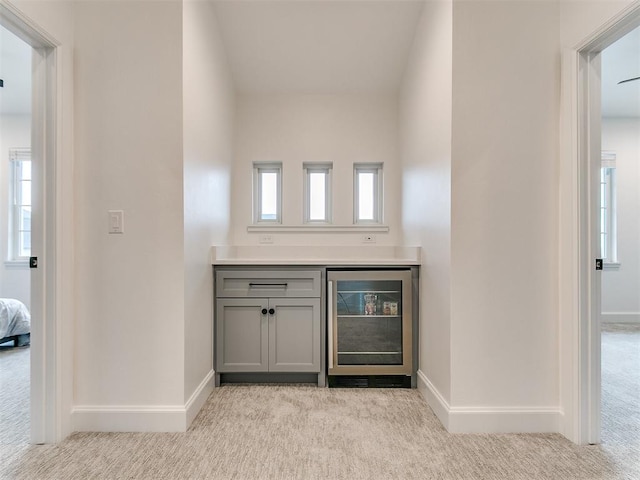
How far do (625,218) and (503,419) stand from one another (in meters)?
4.34

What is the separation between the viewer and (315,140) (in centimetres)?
358

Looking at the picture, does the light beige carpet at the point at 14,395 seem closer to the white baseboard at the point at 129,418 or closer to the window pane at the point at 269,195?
the white baseboard at the point at 129,418

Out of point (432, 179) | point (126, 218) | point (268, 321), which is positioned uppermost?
point (432, 179)

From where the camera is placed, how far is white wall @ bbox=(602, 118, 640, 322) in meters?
4.88

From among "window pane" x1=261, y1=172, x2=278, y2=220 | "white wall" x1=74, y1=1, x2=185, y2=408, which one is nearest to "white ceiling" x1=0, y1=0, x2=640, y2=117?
"window pane" x1=261, y1=172, x2=278, y2=220

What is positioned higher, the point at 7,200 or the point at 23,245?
the point at 7,200

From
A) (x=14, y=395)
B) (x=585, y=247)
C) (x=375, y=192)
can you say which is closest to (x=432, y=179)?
(x=585, y=247)

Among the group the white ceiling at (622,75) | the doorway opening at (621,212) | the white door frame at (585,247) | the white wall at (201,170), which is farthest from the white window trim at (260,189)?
the doorway opening at (621,212)

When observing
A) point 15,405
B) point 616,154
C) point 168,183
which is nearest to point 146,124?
point 168,183

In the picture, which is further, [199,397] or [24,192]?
[24,192]

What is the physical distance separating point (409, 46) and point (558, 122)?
1.48m

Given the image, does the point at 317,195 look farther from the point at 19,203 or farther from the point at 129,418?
the point at 19,203

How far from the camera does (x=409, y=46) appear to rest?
3.07m

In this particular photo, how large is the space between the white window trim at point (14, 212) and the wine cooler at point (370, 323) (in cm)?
453
